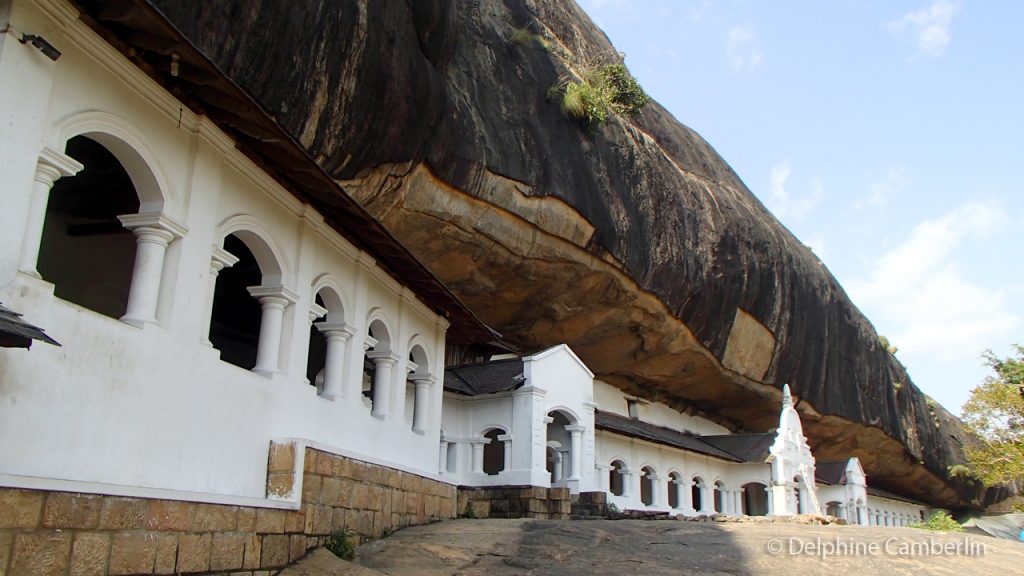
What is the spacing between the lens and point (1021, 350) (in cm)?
2891

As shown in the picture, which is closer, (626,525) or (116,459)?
(116,459)

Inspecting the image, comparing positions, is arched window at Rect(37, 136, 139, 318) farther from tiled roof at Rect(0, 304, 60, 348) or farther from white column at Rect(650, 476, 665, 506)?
white column at Rect(650, 476, 665, 506)

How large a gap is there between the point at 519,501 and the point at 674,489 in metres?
13.6

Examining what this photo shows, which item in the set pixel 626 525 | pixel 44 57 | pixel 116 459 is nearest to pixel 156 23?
pixel 44 57

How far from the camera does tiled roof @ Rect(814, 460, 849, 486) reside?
30141 millimetres

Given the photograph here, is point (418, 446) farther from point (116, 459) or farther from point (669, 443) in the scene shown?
point (669, 443)

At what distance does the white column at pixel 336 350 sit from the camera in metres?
9.98

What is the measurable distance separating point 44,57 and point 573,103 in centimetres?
1259

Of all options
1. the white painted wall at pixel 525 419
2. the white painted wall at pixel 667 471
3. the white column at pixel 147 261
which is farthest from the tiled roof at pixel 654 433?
the white column at pixel 147 261

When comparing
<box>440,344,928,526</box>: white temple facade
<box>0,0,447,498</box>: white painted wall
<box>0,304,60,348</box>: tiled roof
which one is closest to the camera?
<box>0,304,60,348</box>: tiled roof

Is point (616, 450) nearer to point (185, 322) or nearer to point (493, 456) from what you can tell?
point (493, 456)

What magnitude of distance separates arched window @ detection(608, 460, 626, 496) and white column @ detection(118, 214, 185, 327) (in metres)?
16.9

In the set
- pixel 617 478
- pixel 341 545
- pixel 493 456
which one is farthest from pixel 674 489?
pixel 341 545

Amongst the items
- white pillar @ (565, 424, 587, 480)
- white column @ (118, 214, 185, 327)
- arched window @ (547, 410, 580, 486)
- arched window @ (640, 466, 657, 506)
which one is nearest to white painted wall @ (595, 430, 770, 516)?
arched window @ (640, 466, 657, 506)
